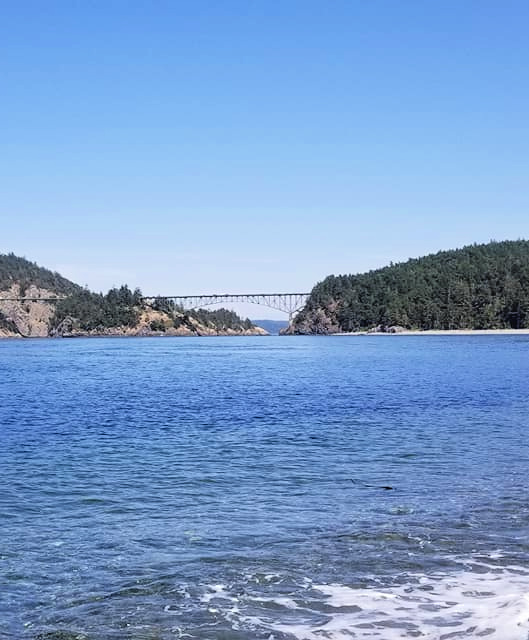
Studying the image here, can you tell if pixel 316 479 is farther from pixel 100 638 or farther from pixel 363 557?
pixel 100 638

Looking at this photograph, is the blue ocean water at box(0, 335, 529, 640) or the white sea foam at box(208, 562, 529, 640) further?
the blue ocean water at box(0, 335, 529, 640)

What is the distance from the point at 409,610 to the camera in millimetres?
12805

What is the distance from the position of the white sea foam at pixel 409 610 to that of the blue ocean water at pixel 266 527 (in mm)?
42

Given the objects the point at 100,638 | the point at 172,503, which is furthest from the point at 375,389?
the point at 100,638

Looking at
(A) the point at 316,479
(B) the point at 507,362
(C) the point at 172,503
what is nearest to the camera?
(C) the point at 172,503

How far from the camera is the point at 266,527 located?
1811 cm

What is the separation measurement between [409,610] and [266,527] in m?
5.81

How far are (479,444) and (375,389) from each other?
96.8 ft

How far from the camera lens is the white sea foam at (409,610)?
11906mm

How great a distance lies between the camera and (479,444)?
30.9 m

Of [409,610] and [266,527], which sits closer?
[409,610]

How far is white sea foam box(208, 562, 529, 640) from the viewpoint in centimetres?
1191

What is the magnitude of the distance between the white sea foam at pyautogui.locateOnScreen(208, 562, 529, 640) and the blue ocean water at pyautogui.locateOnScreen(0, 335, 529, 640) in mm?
42

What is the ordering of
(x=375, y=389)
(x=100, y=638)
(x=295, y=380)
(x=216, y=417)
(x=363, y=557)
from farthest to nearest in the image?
1. (x=295, y=380)
2. (x=375, y=389)
3. (x=216, y=417)
4. (x=363, y=557)
5. (x=100, y=638)
